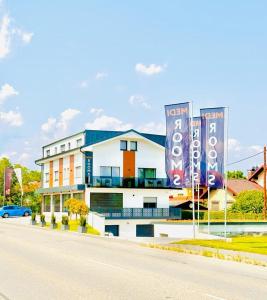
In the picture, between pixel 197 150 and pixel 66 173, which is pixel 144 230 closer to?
pixel 66 173

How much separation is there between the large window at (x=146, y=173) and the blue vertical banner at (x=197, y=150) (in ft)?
96.9

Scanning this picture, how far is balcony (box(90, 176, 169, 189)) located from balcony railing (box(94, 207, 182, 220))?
3.81 m

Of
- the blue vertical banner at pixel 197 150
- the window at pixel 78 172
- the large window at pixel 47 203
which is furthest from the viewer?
the large window at pixel 47 203

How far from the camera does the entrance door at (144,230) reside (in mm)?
52750

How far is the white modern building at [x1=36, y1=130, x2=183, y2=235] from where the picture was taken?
2234 inches

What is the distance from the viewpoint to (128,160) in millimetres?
59500

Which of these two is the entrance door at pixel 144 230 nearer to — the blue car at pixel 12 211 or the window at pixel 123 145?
the window at pixel 123 145

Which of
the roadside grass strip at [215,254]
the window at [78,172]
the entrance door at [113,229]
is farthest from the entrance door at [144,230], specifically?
the roadside grass strip at [215,254]

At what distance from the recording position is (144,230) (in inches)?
2092

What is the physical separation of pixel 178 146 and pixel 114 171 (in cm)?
2934

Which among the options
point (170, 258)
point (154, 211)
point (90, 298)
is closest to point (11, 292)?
point (90, 298)

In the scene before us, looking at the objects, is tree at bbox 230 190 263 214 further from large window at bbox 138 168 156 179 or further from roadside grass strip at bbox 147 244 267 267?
roadside grass strip at bbox 147 244 267 267

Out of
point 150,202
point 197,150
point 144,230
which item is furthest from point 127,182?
point 197,150

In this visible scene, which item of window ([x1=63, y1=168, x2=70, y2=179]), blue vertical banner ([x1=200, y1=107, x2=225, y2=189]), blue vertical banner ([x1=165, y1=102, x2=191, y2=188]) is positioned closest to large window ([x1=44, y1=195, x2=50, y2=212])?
window ([x1=63, y1=168, x2=70, y2=179])
